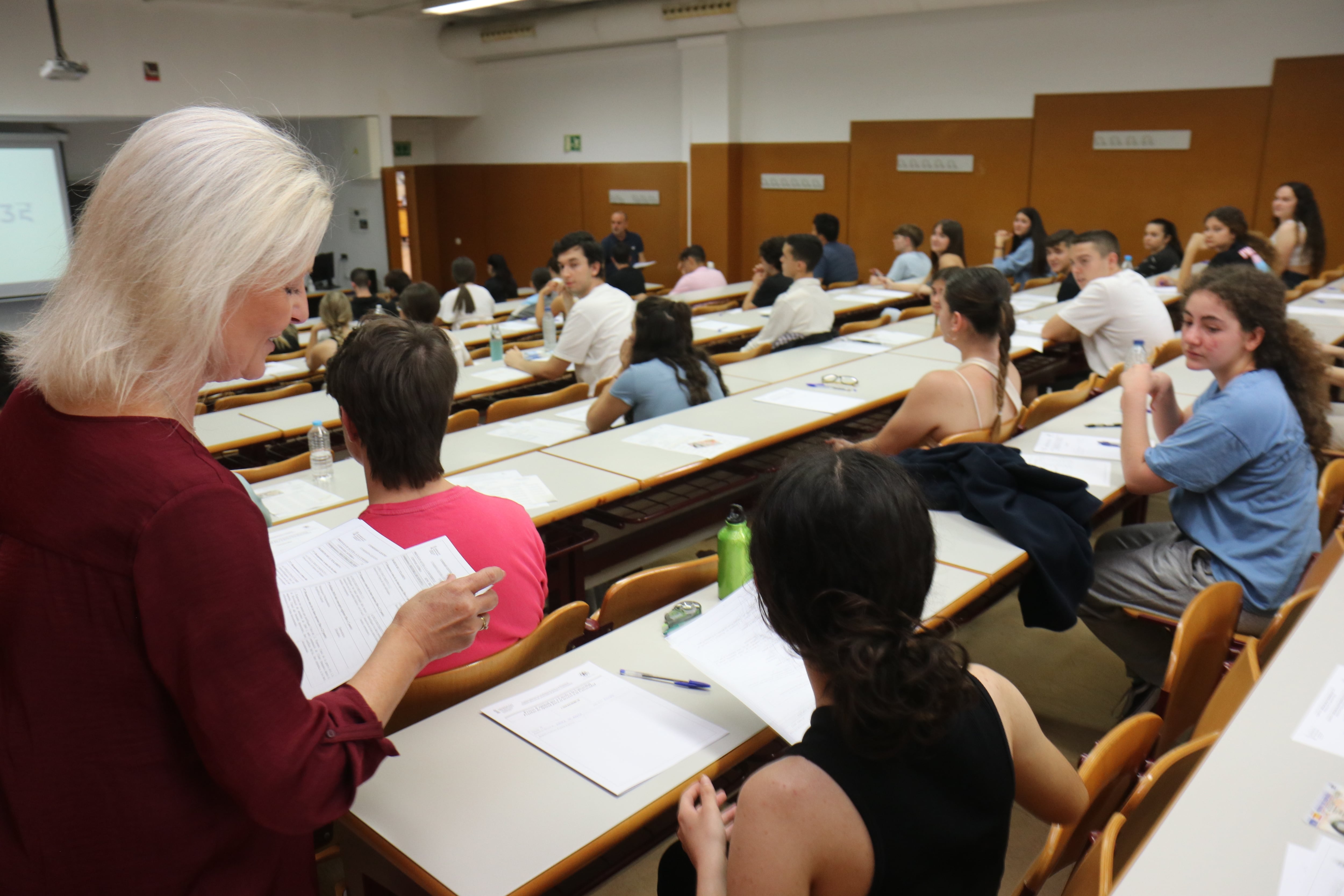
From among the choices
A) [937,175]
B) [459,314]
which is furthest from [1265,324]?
[937,175]

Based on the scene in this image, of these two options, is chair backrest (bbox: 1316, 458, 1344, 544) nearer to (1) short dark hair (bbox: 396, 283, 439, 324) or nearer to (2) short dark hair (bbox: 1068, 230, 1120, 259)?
(2) short dark hair (bbox: 1068, 230, 1120, 259)

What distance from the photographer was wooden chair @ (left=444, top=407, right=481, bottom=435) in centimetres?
387

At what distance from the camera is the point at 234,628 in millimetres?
881

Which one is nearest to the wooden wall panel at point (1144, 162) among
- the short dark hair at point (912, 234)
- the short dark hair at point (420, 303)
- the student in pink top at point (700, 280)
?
the short dark hair at point (912, 234)

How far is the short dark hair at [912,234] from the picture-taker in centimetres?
826

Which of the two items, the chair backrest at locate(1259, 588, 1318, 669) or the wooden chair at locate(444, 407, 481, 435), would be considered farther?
the wooden chair at locate(444, 407, 481, 435)

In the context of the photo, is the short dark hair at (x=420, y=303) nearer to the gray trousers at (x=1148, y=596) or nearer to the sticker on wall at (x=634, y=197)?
the gray trousers at (x=1148, y=596)

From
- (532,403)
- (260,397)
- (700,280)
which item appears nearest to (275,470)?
(532,403)

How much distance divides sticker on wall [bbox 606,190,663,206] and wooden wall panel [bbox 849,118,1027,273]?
102 inches

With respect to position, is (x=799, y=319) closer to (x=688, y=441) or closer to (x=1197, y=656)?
(x=688, y=441)

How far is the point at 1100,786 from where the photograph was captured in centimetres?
140

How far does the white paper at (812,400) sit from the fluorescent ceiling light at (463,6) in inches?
270

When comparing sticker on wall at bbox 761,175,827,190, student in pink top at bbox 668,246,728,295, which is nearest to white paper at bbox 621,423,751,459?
student in pink top at bbox 668,246,728,295

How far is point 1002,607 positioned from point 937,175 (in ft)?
22.4
